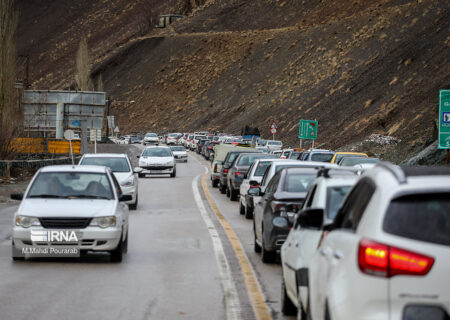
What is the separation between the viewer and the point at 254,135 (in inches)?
A: 3211

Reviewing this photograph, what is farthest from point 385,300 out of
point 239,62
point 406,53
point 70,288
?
point 239,62

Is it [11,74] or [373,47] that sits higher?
[373,47]

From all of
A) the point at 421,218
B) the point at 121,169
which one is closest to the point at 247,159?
the point at 121,169

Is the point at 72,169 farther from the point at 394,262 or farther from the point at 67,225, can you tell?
the point at 394,262

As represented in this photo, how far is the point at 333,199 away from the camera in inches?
360

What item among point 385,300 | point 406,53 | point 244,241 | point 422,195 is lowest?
point 244,241

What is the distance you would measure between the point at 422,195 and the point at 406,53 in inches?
2841

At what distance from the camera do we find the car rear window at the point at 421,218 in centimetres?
495

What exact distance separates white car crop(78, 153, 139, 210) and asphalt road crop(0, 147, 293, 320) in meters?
6.20

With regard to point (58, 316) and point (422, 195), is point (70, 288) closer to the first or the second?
point (58, 316)

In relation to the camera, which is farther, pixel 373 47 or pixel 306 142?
pixel 373 47

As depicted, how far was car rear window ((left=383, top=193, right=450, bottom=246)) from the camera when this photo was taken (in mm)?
4949

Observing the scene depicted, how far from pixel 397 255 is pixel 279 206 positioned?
28.1 feet

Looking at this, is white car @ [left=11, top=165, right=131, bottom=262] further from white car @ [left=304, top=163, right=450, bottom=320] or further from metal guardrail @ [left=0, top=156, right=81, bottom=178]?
metal guardrail @ [left=0, top=156, right=81, bottom=178]
